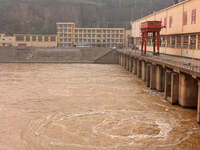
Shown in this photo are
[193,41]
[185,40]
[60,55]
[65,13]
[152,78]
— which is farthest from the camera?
[65,13]

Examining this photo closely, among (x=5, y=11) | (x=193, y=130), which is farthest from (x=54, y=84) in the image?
(x=5, y=11)

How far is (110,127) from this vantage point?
18.9 m

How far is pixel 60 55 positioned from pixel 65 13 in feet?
252

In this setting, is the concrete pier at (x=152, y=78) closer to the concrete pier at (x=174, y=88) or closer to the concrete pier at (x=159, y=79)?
the concrete pier at (x=159, y=79)

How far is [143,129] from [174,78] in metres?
7.85

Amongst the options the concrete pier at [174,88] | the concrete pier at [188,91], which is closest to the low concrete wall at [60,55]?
the concrete pier at [174,88]

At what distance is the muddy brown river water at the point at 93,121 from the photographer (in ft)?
53.2

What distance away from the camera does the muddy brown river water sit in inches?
638

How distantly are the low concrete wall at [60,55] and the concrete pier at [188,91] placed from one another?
51706mm

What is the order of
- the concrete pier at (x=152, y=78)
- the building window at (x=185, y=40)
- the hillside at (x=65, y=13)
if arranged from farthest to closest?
the hillside at (x=65, y=13) → the building window at (x=185, y=40) → the concrete pier at (x=152, y=78)

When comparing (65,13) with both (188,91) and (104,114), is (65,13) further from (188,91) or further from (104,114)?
(104,114)

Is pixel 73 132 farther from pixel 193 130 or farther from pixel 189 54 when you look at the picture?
pixel 189 54

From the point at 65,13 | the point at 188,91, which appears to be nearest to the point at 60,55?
the point at 188,91

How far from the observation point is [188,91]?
76.2 ft
